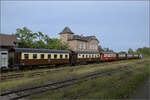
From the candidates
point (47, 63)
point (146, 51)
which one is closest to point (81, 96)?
point (47, 63)

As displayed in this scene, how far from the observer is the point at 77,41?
169ft

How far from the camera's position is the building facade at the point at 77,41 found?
171 ft

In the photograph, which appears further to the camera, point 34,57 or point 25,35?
point 25,35

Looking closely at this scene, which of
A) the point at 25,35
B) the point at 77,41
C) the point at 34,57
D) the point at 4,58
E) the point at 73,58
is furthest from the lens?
the point at 77,41

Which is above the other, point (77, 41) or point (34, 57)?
point (77, 41)

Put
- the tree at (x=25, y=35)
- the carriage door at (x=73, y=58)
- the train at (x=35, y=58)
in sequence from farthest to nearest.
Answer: the tree at (x=25, y=35), the carriage door at (x=73, y=58), the train at (x=35, y=58)

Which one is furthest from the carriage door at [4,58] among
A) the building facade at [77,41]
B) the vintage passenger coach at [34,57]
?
the building facade at [77,41]

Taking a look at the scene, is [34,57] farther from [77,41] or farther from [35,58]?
[77,41]

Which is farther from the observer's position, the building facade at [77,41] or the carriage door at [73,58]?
the building facade at [77,41]

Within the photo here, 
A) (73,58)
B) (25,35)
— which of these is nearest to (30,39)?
(25,35)

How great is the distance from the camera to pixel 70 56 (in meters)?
24.9

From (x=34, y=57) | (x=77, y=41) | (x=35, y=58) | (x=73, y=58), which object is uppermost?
(x=77, y=41)

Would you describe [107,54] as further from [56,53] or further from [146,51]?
[146,51]

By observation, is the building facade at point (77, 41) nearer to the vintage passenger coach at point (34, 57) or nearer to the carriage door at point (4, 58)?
the vintage passenger coach at point (34, 57)
